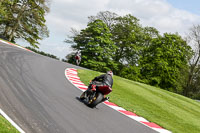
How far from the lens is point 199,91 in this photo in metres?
45.8

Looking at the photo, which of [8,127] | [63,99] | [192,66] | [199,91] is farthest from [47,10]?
[8,127]

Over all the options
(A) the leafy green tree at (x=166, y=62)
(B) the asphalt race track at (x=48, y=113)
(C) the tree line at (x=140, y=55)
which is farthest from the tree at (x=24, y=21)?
(B) the asphalt race track at (x=48, y=113)

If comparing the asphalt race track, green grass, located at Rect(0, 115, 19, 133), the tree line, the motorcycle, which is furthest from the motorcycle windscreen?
the tree line

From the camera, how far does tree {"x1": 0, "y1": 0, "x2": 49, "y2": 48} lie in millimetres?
41969

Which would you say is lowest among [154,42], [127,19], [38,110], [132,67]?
[38,110]

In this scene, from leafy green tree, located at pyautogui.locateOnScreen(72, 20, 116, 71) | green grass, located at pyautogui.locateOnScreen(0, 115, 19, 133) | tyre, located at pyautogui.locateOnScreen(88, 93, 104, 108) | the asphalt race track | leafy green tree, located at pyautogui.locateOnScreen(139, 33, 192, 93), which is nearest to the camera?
green grass, located at pyautogui.locateOnScreen(0, 115, 19, 133)

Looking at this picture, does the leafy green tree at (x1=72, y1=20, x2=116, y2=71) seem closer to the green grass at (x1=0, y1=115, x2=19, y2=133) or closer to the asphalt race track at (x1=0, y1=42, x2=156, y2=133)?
the asphalt race track at (x1=0, y1=42, x2=156, y2=133)

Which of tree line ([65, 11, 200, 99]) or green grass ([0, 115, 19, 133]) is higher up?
tree line ([65, 11, 200, 99])

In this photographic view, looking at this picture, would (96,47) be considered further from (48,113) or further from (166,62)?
(48,113)

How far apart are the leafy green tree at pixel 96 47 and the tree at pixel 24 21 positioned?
8.11 meters

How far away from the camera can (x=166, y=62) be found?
4144 cm

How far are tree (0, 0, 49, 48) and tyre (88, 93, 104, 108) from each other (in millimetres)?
36238

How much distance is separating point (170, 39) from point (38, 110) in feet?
132

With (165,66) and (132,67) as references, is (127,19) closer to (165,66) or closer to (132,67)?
(132,67)
